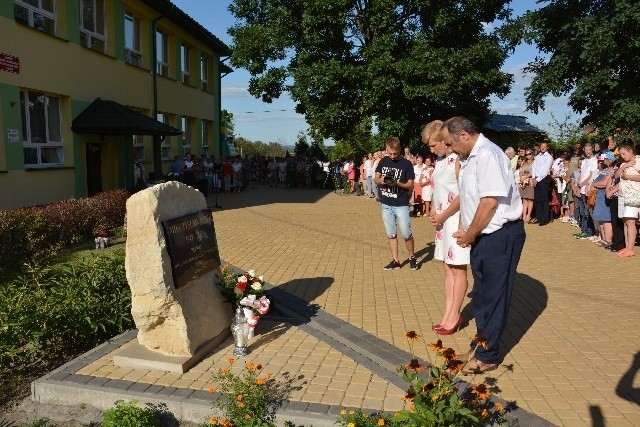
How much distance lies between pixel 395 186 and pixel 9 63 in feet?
30.2

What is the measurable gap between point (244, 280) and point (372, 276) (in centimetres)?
314

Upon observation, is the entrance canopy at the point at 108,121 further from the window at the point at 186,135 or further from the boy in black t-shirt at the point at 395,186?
the window at the point at 186,135

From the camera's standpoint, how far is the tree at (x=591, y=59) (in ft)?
55.6

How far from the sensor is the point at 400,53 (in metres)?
23.0

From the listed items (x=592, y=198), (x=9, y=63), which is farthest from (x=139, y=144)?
(x=592, y=198)

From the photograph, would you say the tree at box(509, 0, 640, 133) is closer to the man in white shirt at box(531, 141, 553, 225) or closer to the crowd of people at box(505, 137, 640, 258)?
the crowd of people at box(505, 137, 640, 258)

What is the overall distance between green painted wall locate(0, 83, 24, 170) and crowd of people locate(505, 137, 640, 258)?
10.9 meters

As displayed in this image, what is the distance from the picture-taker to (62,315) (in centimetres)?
505

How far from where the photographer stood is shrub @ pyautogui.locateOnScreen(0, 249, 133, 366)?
190 inches

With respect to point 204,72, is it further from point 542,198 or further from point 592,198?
point 592,198

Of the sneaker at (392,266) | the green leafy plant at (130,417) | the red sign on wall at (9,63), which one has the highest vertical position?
the red sign on wall at (9,63)

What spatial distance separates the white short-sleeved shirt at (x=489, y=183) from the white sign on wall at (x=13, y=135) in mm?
10918

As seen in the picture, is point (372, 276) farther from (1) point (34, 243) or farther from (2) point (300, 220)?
(2) point (300, 220)

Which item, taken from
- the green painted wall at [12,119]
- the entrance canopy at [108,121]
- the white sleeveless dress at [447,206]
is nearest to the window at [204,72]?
the entrance canopy at [108,121]
